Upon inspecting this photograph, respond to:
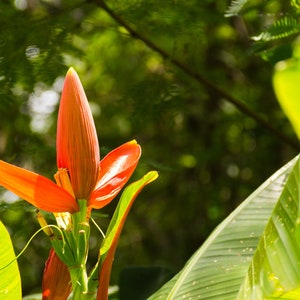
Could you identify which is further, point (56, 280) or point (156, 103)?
point (156, 103)


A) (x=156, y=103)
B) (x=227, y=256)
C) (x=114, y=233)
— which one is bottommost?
(x=156, y=103)

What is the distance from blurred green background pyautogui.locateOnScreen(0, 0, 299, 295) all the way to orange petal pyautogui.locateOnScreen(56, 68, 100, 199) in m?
0.62

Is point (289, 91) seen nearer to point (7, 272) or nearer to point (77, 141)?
point (77, 141)

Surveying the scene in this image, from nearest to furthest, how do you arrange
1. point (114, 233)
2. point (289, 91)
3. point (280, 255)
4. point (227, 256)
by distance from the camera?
point (289, 91) < point (280, 255) < point (114, 233) < point (227, 256)

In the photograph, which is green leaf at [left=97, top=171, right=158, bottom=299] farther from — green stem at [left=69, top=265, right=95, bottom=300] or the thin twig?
the thin twig

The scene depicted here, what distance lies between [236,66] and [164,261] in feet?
2.75

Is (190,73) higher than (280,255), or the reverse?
(280,255)

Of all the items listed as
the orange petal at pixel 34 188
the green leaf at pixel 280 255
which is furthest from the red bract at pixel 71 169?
the green leaf at pixel 280 255

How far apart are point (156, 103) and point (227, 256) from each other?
0.80m

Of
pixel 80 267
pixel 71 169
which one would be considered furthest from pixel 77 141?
pixel 80 267

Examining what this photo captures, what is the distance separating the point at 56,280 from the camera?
85 cm

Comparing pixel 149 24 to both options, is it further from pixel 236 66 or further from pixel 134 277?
pixel 236 66

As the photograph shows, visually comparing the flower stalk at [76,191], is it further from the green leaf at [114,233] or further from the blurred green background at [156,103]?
the blurred green background at [156,103]

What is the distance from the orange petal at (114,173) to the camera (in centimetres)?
83
